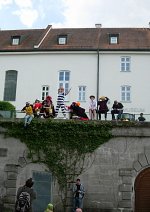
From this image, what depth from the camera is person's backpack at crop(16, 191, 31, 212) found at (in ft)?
38.7

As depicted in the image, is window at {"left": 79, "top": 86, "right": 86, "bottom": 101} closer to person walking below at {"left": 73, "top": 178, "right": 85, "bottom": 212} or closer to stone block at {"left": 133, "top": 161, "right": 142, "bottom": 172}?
stone block at {"left": 133, "top": 161, "right": 142, "bottom": 172}

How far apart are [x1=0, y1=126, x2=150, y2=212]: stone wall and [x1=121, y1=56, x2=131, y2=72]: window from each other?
17573 millimetres

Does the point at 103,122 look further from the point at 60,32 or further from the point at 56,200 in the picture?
the point at 60,32

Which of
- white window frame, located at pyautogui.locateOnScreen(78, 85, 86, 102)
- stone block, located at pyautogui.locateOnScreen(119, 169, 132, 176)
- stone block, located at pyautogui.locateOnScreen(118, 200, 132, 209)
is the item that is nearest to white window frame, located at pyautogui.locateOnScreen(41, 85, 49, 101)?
white window frame, located at pyautogui.locateOnScreen(78, 85, 86, 102)

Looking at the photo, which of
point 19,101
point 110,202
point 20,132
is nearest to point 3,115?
point 20,132

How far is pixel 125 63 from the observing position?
114 feet

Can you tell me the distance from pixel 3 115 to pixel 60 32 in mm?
21327

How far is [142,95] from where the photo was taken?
33906 millimetres

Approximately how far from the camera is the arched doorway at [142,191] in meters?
17.4

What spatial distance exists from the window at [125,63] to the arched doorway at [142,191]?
18355 millimetres

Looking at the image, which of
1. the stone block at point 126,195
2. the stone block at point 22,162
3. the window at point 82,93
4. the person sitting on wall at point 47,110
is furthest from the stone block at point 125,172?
the window at point 82,93

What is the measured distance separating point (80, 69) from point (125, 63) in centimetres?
404

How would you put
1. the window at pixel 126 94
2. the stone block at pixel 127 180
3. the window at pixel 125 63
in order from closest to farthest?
1. the stone block at pixel 127 180
2. the window at pixel 126 94
3. the window at pixel 125 63

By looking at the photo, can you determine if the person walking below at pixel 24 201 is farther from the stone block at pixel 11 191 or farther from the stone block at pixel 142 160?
the stone block at pixel 142 160
